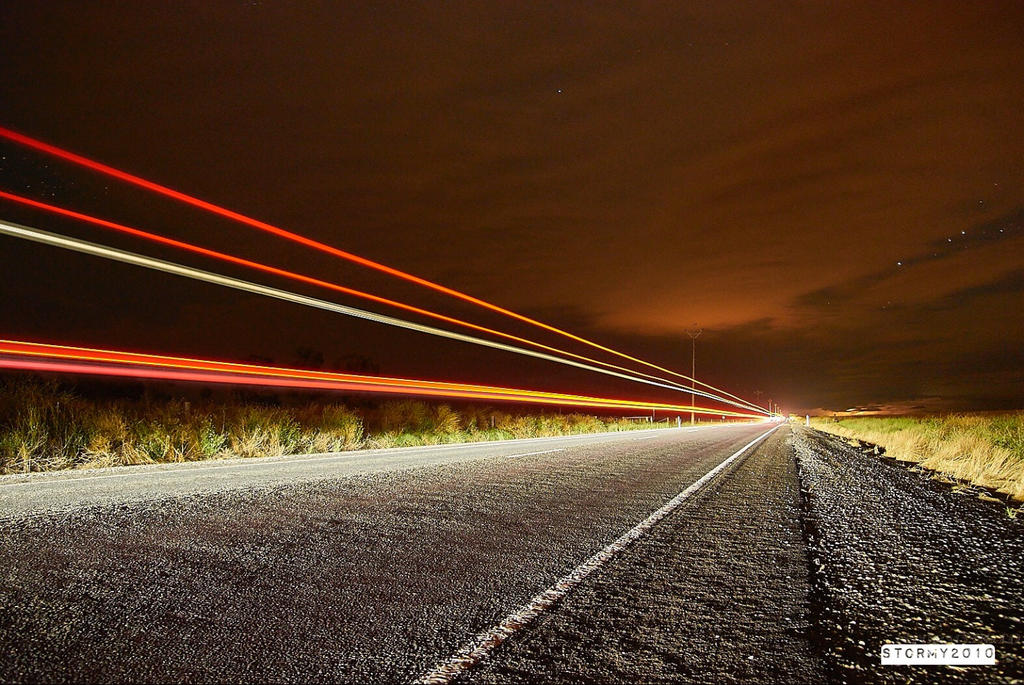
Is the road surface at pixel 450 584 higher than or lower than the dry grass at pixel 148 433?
lower

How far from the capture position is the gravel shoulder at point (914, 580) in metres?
2.59

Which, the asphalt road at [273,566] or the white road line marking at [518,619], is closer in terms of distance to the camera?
the white road line marking at [518,619]

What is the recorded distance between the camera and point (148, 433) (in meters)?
10.9

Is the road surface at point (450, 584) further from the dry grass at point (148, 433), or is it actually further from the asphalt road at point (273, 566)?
the dry grass at point (148, 433)

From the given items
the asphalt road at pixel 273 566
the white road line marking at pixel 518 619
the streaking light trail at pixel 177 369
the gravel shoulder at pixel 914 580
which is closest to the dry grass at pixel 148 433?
the streaking light trail at pixel 177 369

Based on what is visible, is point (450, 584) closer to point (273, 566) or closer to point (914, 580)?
point (273, 566)

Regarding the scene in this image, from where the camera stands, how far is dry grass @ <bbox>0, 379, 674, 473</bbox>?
9.16 meters

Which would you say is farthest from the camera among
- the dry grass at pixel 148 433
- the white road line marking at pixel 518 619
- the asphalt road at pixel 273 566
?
the dry grass at pixel 148 433

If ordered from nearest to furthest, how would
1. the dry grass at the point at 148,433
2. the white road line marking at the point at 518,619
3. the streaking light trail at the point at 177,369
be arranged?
the white road line marking at the point at 518,619, the dry grass at the point at 148,433, the streaking light trail at the point at 177,369

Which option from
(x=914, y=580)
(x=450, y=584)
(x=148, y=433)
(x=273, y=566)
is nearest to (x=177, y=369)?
(x=148, y=433)

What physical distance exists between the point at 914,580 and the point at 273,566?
154 inches

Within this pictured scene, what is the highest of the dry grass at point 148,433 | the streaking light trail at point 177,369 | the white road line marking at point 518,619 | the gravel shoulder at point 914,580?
the streaking light trail at point 177,369

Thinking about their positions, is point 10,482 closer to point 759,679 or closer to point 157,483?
point 157,483

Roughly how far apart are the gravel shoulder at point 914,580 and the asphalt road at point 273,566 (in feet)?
4.98
